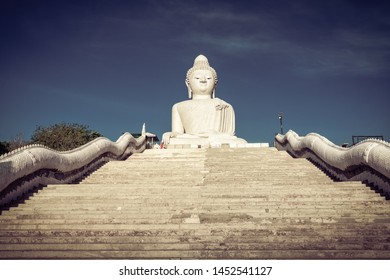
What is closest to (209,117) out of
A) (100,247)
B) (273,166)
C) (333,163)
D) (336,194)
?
(273,166)

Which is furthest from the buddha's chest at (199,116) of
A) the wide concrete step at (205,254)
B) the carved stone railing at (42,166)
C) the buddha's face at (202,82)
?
the wide concrete step at (205,254)

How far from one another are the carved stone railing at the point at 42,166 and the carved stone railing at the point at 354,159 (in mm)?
5306

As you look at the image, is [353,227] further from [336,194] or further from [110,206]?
[110,206]

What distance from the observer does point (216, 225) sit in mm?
4754

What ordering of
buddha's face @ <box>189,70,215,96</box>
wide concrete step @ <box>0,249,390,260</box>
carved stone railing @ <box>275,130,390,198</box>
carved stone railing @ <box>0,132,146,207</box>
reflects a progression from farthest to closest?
1. buddha's face @ <box>189,70,215,96</box>
2. carved stone railing @ <box>275,130,390,198</box>
3. carved stone railing @ <box>0,132,146,207</box>
4. wide concrete step @ <box>0,249,390,260</box>

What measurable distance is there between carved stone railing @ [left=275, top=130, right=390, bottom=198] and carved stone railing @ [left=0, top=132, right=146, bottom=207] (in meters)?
5.31

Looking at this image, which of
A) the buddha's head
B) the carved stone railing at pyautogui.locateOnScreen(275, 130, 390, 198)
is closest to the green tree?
the buddha's head

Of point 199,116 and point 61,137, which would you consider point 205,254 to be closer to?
point 199,116

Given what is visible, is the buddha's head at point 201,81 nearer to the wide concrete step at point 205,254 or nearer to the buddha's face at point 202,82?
the buddha's face at point 202,82

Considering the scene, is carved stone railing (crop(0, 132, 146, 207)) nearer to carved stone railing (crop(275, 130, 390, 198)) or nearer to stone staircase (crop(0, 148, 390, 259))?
stone staircase (crop(0, 148, 390, 259))

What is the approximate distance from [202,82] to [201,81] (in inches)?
2.8

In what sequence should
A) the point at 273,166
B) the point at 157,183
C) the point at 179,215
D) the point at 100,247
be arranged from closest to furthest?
the point at 100,247 < the point at 179,215 < the point at 157,183 < the point at 273,166

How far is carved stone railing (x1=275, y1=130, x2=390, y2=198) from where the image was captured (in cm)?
604

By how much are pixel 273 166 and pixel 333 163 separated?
160cm
